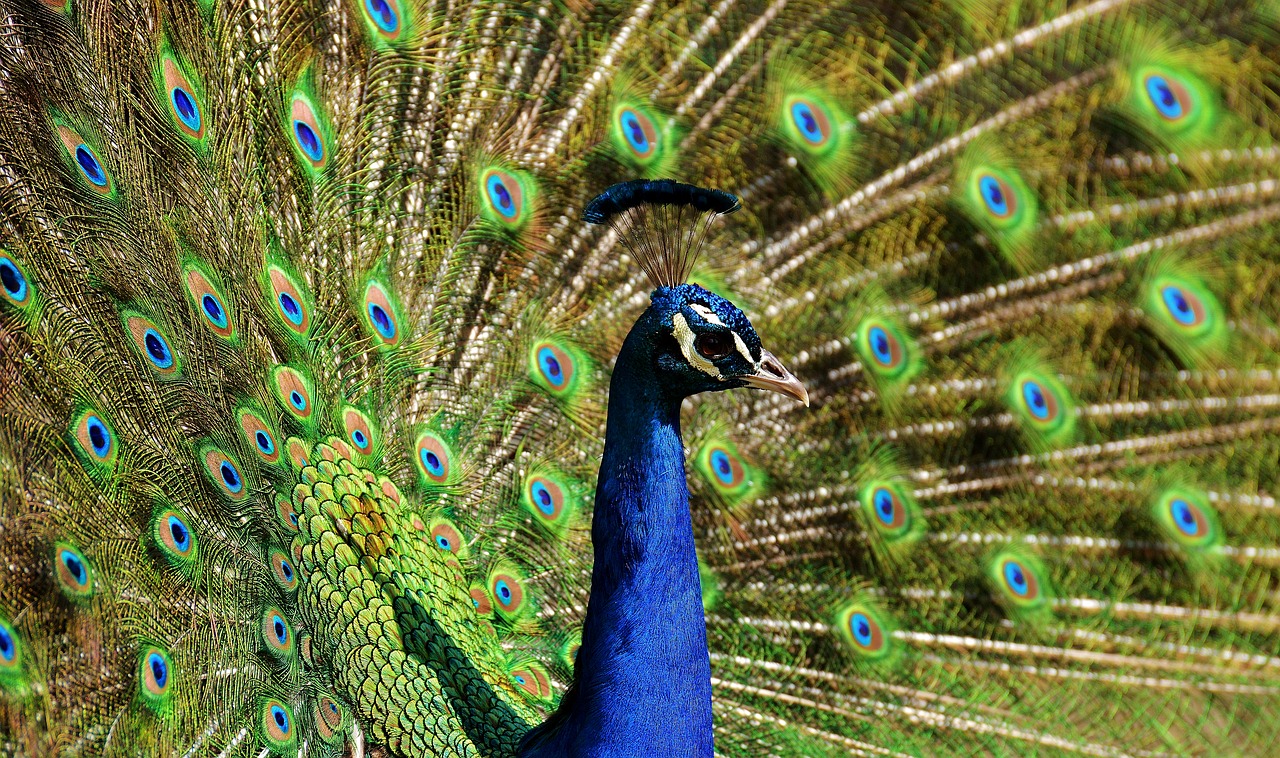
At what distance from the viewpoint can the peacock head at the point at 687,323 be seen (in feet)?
4.29

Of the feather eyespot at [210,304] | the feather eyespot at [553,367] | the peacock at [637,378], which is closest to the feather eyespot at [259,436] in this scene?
the peacock at [637,378]

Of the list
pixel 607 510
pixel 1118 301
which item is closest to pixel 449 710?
pixel 607 510

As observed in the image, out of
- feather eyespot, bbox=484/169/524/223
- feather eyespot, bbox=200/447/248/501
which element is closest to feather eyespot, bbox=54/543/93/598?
feather eyespot, bbox=200/447/248/501

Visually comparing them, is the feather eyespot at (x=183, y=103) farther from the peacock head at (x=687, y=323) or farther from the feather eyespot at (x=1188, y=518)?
the feather eyespot at (x=1188, y=518)

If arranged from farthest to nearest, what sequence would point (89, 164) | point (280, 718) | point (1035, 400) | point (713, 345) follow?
1. point (1035, 400)
2. point (280, 718)
3. point (89, 164)
4. point (713, 345)

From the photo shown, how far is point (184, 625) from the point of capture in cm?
168

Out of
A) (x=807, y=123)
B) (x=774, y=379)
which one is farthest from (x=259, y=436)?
(x=807, y=123)

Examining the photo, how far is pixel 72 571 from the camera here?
5.61 ft

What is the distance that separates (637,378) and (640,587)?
0.23 metres

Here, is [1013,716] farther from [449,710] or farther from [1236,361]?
[449,710]

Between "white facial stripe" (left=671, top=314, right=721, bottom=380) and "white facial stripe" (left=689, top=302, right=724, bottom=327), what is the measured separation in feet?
0.05

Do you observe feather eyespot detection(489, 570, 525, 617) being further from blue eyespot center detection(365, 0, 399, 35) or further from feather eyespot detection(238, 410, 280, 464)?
blue eyespot center detection(365, 0, 399, 35)

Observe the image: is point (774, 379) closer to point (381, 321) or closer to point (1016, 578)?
→ point (381, 321)

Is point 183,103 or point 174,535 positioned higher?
point 183,103
